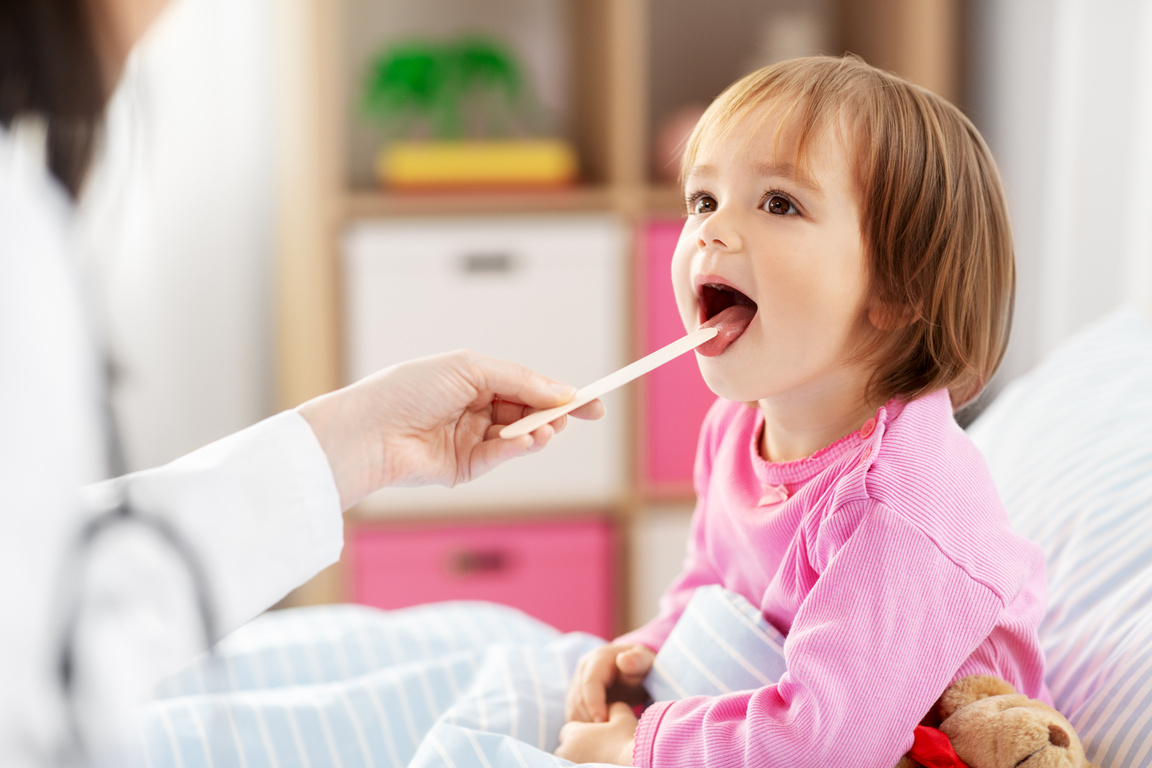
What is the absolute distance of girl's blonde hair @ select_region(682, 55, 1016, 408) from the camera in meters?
0.74

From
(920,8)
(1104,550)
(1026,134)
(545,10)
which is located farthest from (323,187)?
(1104,550)

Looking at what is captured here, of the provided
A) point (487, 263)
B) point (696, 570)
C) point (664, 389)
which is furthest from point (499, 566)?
point (696, 570)

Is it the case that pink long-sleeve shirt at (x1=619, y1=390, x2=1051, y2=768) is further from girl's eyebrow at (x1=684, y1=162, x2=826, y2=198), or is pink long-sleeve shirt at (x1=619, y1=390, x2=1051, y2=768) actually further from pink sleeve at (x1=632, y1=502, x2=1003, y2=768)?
girl's eyebrow at (x1=684, y1=162, x2=826, y2=198)

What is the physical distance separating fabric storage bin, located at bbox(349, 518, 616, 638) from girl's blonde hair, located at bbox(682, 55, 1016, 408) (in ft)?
3.73

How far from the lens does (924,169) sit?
29.3 inches

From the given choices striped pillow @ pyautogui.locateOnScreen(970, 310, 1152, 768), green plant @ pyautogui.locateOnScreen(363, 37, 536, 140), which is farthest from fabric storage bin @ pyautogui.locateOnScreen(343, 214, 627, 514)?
striped pillow @ pyautogui.locateOnScreen(970, 310, 1152, 768)

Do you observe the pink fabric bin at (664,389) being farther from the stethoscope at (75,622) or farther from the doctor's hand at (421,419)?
→ the stethoscope at (75,622)

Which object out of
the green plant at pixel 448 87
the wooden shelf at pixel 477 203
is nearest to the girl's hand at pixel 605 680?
the wooden shelf at pixel 477 203

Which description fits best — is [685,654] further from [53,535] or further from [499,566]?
[499,566]

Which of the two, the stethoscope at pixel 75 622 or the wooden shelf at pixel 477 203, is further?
the wooden shelf at pixel 477 203

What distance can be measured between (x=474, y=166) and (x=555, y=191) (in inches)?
5.8

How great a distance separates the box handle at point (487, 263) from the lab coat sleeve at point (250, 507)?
99cm

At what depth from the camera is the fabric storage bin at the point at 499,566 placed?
183 cm

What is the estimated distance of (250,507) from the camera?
0.76m
